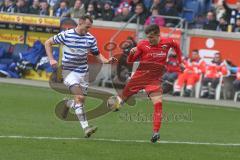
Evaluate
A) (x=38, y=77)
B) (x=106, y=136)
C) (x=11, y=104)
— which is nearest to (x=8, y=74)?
(x=38, y=77)

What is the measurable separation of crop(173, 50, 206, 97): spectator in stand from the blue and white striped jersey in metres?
10.8

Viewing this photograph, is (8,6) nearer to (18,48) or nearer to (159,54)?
(18,48)

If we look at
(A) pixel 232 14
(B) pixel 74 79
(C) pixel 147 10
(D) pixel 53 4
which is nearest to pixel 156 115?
(B) pixel 74 79

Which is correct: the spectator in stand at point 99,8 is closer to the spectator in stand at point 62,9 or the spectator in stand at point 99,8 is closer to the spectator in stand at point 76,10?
the spectator in stand at point 76,10

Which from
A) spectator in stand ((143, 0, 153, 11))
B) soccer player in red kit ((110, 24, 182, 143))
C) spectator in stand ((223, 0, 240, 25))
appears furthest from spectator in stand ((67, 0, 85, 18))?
soccer player in red kit ((110, 24, 182, 143))

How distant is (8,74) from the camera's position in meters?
26.5

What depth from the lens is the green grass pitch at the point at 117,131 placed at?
11.1 meters

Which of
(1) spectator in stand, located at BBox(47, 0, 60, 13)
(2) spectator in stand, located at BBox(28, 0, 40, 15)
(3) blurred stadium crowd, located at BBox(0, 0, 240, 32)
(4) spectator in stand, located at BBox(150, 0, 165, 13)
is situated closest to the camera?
(3) blurred stadium crowd, located at BBox(0, 0, 240, 32)

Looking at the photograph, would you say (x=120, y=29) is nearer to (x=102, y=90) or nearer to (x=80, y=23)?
(x=102, y=90)

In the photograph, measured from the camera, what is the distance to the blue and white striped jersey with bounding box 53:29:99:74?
512 inches

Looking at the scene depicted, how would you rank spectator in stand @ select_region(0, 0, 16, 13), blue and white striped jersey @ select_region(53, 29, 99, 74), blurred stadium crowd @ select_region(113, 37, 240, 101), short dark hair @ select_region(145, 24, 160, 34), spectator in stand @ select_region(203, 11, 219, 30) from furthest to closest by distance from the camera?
spectator in stand @ select_region(0, 0, 16, 13) < spectator in stand @ select_region(203, 11, 219, 30) < blurred stadium crowd @ select_region(113, 37, 240, 101) < blue and white striped jersey @ select_region(53, 29, 99, 74) < short dark hair @ select_region(145, 24, 160, 34)

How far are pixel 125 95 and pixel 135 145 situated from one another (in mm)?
2391

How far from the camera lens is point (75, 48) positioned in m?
13.1

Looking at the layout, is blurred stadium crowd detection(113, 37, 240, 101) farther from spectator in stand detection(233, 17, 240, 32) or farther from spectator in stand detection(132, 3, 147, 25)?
spectator in stand detection(132, 3, 147, 25)
